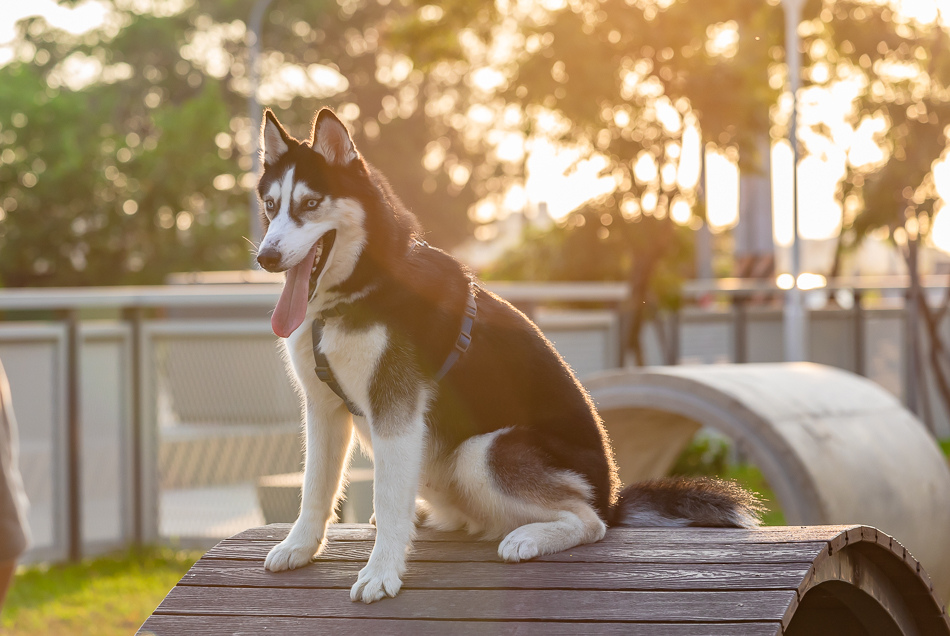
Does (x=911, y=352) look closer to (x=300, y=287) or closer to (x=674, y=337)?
(x=674, y=337)

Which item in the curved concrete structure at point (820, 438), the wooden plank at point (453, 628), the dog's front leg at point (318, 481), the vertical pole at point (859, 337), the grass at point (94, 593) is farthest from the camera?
the vertical pole at point (859, 337)

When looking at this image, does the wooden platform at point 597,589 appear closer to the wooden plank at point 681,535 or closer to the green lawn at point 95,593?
the wooden plank at point 681,535

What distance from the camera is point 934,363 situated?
1681 cm

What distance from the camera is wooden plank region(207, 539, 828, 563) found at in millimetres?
3191

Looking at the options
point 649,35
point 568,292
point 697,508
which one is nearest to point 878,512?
point 697,508

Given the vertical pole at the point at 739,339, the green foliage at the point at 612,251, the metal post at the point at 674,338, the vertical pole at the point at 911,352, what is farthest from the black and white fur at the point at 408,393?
the vertical pole at the point at 911,352

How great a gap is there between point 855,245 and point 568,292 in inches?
327

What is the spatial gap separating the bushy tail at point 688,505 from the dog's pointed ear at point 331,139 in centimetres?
153

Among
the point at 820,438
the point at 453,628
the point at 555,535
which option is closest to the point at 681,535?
the point at 555,535

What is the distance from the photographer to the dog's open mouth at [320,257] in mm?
3055

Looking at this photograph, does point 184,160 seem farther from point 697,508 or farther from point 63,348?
point 697,508

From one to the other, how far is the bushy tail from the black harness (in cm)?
90

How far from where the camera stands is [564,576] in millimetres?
3160

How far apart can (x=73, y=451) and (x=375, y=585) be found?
21.9ft
